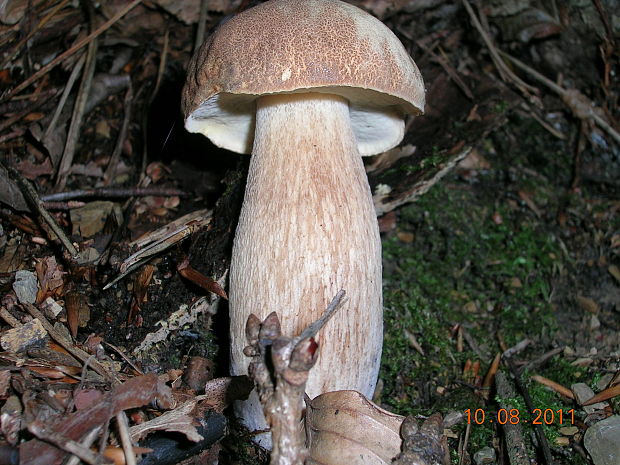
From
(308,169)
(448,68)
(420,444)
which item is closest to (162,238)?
(308,169)

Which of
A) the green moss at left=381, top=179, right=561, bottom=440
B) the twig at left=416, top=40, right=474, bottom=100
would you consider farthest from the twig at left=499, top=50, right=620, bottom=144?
the green moss at left=381, top=179, right=561, bottom=440

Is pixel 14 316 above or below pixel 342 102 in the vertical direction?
below

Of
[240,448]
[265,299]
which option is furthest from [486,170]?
[240,448]

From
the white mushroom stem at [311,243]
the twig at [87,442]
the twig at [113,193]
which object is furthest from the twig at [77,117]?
the twig at [87,442]

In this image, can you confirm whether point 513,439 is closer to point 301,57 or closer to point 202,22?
point 301,57

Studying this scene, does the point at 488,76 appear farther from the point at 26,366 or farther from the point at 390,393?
the point at 26,366

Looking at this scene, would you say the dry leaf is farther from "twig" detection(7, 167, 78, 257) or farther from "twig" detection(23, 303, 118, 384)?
"twig" detection(7, 167, 78, 257)

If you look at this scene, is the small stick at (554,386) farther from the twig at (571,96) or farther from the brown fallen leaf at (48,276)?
the brown fallen leaf at (48,276)

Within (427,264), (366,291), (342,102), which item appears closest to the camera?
(366,291)
